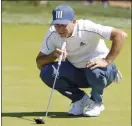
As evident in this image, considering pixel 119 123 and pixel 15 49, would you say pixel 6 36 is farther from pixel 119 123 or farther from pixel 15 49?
pixel 119 123

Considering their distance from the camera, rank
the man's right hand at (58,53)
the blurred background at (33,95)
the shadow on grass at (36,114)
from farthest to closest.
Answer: the shadow on grass at (36,114) → the blurred background at (33,95) → the man's right hand at (58,53)

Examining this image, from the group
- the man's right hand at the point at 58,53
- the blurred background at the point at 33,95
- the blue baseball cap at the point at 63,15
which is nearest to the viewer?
the blue baseball cap at the point at 63,15

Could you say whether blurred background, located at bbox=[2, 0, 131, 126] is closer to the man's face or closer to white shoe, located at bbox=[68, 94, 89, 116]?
white shoe, located at bbox=[68, 94, 89, 116]

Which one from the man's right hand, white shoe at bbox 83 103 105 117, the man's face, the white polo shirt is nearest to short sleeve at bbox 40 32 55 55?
the white polo shirt

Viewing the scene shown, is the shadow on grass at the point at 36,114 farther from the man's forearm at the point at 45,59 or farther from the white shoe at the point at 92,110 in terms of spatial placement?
the man's forearm at the point at 45,59

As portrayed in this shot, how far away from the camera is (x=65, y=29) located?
6219mm

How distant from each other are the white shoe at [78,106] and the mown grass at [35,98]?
0.32ft

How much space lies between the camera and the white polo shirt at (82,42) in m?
6.32

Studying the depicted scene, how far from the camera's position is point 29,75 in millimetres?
9172

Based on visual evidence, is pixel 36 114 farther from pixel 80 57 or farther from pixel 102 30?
pixel 102 30

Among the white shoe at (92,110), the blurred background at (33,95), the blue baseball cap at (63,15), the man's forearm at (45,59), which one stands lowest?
the blurred background at (33,95)

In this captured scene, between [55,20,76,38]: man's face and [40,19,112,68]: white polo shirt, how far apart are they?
3.2 inches

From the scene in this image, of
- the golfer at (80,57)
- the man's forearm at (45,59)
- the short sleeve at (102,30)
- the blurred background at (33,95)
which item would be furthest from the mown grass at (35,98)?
the short sleeve at (102,30)

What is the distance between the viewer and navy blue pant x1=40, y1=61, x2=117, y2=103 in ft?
21.0
